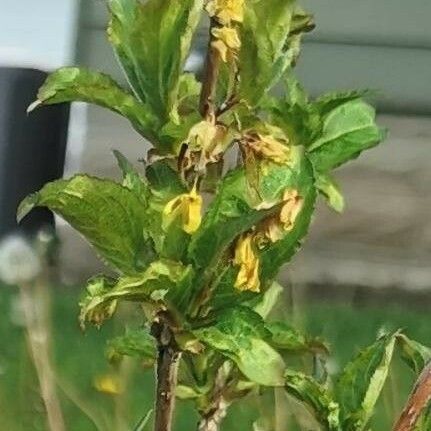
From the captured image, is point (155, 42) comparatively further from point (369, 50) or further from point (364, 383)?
point (369, 50)

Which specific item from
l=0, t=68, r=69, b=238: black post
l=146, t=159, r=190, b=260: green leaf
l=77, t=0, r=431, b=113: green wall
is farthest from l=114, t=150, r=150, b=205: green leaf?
l=77, t=0, r=431, b=113: green wall

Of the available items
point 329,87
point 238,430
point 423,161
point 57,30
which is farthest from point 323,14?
point 238,430

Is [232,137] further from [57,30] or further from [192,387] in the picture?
[57,30]

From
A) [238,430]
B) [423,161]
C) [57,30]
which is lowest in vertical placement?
[238,430]

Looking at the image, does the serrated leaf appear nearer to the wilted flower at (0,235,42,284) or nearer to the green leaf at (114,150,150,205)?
the green leaf at (114,150,150,205)

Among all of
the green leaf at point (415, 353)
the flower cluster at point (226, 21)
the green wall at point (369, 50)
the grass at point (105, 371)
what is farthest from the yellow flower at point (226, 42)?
the green wall at point (369, 50)

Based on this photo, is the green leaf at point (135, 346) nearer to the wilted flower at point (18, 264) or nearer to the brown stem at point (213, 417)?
the brown stem at point (213, 417)
